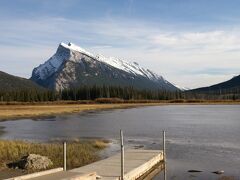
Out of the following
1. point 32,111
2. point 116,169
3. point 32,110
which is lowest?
point 116,169

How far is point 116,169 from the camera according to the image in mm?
23438

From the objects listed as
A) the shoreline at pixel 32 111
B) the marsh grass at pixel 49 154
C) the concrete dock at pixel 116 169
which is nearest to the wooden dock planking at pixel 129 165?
the concrete dock at pixel 116 169

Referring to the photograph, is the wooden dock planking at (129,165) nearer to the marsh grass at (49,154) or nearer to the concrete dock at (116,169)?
the concrete dock at (116,169)

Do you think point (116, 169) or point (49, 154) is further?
point (49, 154)

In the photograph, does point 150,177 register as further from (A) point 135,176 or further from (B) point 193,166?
(B) point 193,166

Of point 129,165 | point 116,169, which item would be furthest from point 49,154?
point 116,169

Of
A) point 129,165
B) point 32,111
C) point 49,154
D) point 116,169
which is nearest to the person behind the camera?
point 116,169

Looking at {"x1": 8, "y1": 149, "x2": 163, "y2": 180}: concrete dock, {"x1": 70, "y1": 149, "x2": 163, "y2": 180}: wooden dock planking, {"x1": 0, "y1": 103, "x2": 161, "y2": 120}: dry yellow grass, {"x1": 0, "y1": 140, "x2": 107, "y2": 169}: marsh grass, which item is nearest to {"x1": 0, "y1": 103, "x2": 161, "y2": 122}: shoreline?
{"x1": 0, "y1": 103, "x2": 161, "y2": 120}: dry yellow grass

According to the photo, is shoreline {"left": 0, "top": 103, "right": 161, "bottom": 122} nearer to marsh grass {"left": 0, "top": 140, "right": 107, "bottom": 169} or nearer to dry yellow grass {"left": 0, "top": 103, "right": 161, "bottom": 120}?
dry yellow grass {"left": 0, "top": 103, "right": 161, "bottom": 120}

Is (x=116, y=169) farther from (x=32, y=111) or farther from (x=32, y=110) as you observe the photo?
(x=32, y=110)

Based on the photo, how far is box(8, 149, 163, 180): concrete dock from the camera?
720 inches

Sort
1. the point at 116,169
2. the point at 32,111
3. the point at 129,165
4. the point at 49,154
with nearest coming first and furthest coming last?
1. the point at 116,169
2. the point at 129,165
3. the point at 49,154
4. the point at 32,111

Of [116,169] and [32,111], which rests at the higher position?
[32,111]

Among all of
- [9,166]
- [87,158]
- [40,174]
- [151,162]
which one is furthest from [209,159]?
[40,174]
